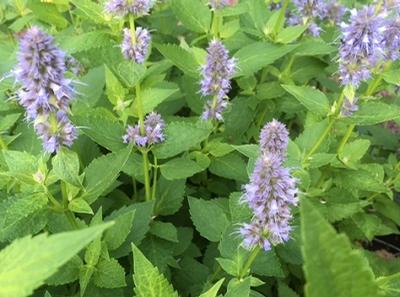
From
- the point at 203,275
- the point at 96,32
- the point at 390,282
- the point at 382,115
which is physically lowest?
the point at 203,275

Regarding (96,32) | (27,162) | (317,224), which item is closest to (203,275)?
(27,162)

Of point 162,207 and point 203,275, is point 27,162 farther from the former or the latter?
point 203,275

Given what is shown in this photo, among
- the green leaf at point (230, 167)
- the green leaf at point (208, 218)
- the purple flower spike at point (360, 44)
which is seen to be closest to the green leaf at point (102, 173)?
the green leaf at point (208, 218)

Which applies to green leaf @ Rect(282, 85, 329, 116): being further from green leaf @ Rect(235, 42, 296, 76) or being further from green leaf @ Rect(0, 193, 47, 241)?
green leaf @ Rect(0, 193, 47, 241)

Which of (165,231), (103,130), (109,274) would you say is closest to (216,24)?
(103,130)

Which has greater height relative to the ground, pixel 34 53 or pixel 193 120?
pixel 34 53

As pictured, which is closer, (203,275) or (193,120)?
(203,275)
